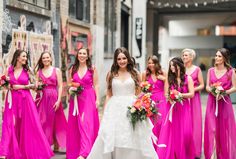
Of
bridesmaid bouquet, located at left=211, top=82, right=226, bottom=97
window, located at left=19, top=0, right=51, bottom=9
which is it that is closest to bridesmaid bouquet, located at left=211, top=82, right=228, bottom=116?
bridesmaid bouquet, located at left=211, top=82, right=226, bottom=97

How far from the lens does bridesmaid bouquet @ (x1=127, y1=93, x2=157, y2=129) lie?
6391mm

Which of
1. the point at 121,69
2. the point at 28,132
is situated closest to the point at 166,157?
the point at 121,69

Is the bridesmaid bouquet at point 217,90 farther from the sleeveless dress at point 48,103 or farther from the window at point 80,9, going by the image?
the window at point 80,9

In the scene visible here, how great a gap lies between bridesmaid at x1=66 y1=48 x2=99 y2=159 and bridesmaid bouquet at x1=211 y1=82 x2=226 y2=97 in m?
2.17

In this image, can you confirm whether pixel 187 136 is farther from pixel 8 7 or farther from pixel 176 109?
pixel 8 7

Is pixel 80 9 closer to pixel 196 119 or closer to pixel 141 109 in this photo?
pixel 196 119

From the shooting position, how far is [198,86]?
29.2ft

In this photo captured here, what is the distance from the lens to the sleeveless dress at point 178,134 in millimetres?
7741

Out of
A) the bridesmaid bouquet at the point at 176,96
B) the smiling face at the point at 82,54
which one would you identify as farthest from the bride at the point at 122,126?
the smiling face at the point at 82,54

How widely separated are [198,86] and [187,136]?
129cm

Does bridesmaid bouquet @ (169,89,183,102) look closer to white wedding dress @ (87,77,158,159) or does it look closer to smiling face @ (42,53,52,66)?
white wedding dress @ (87,77,158,159)

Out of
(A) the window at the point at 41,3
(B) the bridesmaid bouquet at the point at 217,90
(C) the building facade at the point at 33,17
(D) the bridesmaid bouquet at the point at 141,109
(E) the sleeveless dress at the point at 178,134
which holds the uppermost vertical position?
(A) the window at the point at 41,3

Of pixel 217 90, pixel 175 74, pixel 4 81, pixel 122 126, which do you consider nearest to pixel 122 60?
pixel 122 126

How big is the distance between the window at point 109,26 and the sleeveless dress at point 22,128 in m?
15.0
